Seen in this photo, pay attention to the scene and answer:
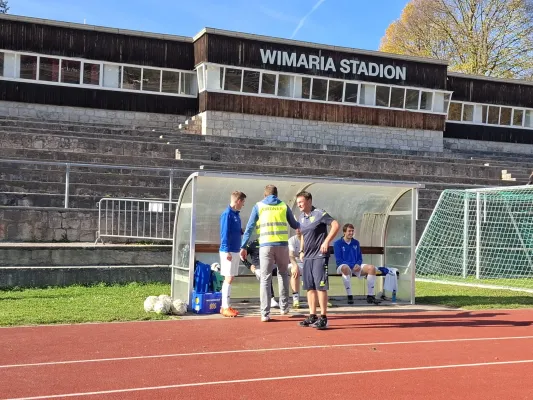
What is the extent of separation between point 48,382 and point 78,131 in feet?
65.9

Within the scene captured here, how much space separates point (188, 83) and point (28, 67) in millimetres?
7088

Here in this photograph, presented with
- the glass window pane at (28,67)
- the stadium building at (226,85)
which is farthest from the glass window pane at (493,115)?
the glass window pane at (28,67)

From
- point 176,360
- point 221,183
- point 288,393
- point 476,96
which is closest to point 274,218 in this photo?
point 221,183

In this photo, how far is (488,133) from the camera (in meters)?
40.1

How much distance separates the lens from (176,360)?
791 cm

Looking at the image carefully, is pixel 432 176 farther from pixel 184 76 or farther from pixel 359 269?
pixel 359 269

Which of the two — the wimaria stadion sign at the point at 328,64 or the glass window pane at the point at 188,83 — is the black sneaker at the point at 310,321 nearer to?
the wimaria stadion sign at the point at 328,64

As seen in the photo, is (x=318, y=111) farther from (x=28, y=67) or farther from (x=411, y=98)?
(x=28, y=67)

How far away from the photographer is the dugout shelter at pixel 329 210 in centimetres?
1252

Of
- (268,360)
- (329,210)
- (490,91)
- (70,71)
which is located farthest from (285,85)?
(268,360)

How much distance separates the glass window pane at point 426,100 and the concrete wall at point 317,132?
4.07 ft

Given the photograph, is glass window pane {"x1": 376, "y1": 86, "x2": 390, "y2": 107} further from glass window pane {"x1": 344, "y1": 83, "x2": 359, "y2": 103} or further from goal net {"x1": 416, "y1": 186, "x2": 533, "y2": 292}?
goal net {"x1": 416, "y1": 186, "x2": 533, "y2": 292}

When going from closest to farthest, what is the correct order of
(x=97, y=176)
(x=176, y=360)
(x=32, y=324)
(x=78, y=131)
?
(x=176, y=360) → (x=32, y=324) → (x=97, y=176) → (x=78, y=131)

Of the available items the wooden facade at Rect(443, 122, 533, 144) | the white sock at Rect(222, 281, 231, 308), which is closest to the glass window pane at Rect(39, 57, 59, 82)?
the wooden facade at Rect(443, 122, 533, 144)
